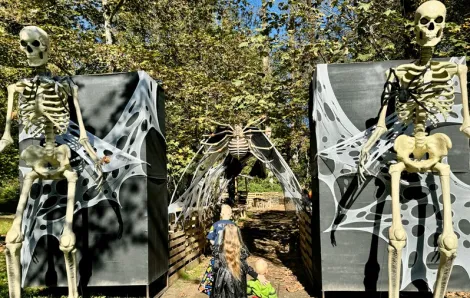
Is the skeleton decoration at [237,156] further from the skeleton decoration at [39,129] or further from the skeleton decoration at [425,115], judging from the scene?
the skeleton decoration at [425,115]

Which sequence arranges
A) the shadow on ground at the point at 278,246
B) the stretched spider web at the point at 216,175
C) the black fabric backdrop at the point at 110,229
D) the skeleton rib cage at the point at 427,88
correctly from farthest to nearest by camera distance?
1. the shadow on ground at the point at 278,246
2. the stretched spider web at the point at 216,175
3. the black fabric backdrop at the point at 110,229
4. the skeleton rib cage at the point at 427,88

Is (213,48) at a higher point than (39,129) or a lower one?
higher

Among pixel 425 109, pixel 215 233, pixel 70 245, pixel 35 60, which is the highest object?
pixel 35 60

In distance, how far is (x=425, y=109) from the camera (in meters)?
4.15

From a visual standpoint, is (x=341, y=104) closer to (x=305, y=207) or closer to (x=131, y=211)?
(x=305, y=207)

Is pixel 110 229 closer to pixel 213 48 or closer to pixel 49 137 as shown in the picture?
pixel 49 137

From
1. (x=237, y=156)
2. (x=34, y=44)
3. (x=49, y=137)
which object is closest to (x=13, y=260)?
(x=49, y=137)

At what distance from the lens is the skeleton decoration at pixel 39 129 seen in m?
4.38

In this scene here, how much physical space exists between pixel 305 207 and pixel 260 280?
12.1ft

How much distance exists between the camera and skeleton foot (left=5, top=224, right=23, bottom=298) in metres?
4.36

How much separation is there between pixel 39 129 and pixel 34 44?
100 centimetres

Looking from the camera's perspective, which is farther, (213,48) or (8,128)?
(213,48)

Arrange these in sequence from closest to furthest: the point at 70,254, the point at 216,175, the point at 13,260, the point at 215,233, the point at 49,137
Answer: the point at 13,260
the point at 70,254
the point at 49,137
the point at 215,233
the point at 216,175

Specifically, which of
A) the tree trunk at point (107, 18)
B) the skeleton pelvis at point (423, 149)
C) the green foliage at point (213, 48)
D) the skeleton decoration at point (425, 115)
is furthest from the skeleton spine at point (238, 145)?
the tree trunk at point (107, 18)
